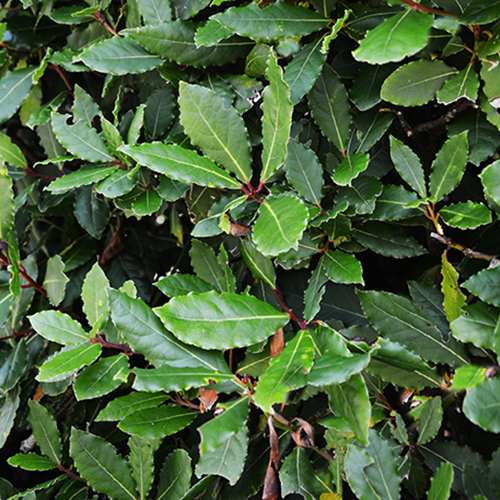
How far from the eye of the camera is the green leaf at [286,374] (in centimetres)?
62

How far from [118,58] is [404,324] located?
0.78 metres

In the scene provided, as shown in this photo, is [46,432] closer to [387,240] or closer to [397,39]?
[387,240]

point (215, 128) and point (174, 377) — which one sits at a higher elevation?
point (215, 128)

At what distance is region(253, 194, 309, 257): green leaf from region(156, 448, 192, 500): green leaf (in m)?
0.48

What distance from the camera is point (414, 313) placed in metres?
0.78

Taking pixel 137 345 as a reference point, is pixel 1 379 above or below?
below

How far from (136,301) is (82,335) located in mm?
204

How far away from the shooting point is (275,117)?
73 cm

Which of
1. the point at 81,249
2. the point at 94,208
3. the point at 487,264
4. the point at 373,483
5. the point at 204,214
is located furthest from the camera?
the point at 81,249

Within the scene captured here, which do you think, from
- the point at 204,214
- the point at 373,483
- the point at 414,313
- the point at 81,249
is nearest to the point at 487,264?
the point at 414,313

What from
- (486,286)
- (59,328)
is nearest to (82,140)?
(59,328)

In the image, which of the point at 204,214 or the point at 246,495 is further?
the point at 204,214

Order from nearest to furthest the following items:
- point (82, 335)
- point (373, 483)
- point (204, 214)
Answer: point (373, 483)
point (82, 335)
point (204, 214)

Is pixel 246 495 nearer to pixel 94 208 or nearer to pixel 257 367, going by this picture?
pixel 257 367
